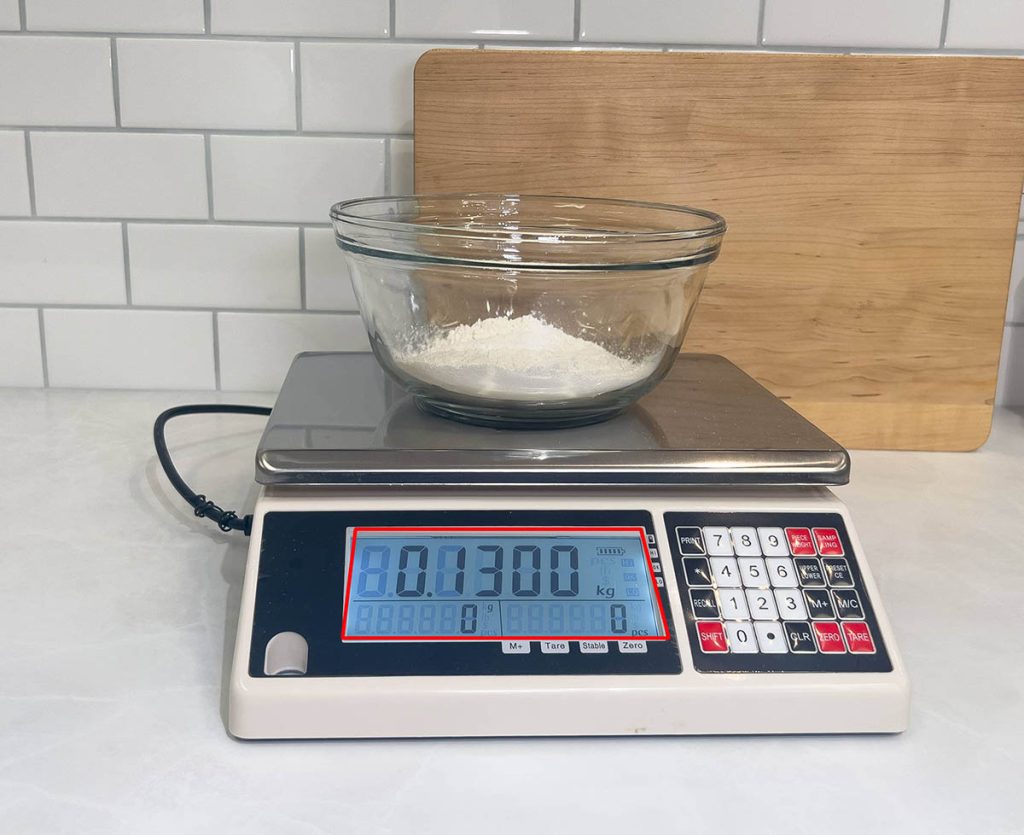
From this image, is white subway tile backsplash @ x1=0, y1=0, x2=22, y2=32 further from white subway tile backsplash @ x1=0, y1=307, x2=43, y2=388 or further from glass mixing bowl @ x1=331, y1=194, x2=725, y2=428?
glass mixing bowl @ x1=331, y1=194, x2=725, y2=428

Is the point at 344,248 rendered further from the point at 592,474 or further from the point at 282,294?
the point at 282,294

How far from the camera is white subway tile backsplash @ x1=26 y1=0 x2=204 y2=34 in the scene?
106 cm

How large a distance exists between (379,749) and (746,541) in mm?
249

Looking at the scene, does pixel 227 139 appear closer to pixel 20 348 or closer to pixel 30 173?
pixel 30 173

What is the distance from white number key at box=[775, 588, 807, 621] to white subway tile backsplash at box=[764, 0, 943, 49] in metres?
0.71

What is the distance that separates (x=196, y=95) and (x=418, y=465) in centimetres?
68

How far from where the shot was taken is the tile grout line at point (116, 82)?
1.07 m

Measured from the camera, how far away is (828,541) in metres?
0.61

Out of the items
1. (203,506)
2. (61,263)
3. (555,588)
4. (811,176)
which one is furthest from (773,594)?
(61,263)

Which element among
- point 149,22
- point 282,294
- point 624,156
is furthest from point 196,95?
point 624,156

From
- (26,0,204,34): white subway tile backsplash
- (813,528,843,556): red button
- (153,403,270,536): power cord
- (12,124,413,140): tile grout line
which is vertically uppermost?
(26,0,204,34): white subway tile backsplash

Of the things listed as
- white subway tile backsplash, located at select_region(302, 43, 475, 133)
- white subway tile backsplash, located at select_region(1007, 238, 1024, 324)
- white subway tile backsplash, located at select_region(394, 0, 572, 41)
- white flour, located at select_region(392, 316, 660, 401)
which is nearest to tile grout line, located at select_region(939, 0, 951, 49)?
white subway tile backsplash, located at select_region(1007, 238, 1024, 324)

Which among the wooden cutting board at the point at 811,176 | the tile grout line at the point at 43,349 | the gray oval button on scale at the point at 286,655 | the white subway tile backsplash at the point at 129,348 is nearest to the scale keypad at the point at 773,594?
the gray oval button on scale at the point at 286,655

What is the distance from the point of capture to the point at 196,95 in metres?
1.09
